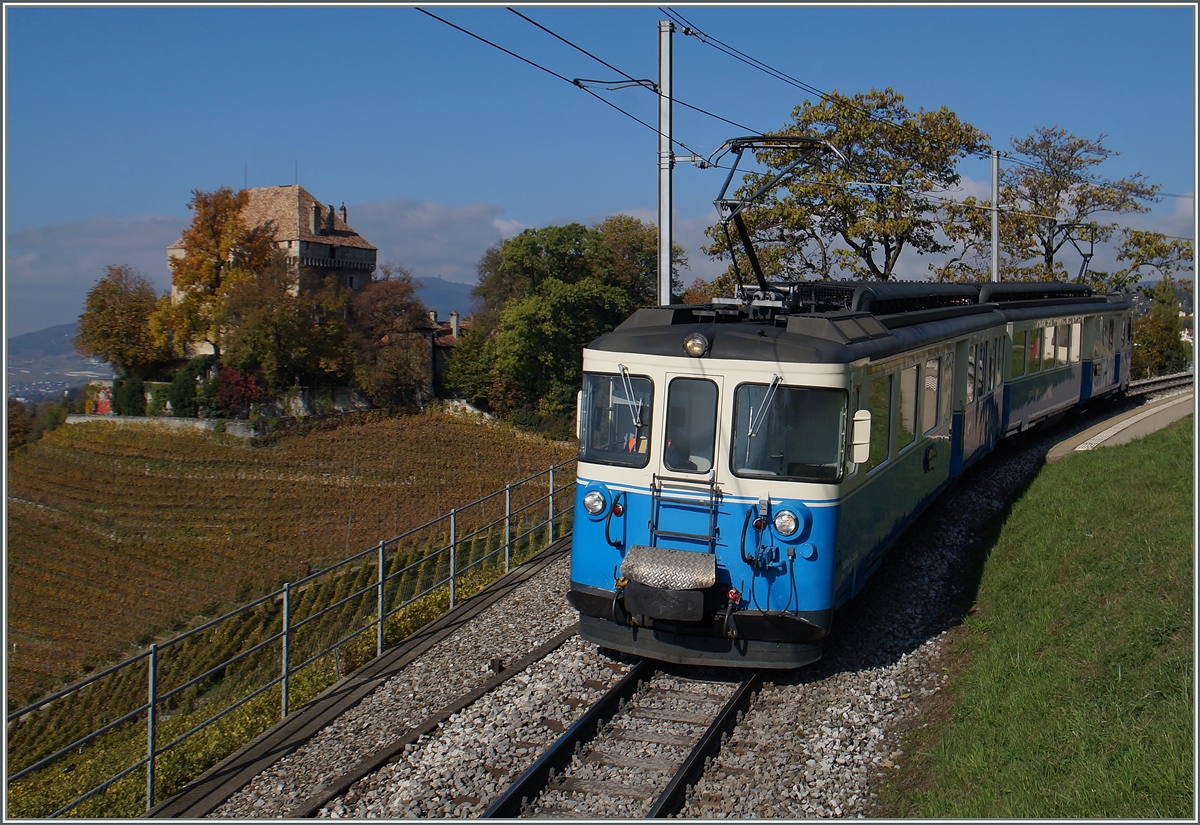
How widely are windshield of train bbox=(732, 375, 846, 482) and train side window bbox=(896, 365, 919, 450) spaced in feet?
7.28

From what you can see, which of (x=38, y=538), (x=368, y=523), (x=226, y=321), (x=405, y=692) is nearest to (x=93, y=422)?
(x=226, y=321)

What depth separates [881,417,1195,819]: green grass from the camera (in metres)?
5.77

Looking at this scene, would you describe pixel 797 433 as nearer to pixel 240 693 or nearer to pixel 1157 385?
pixel 240 693

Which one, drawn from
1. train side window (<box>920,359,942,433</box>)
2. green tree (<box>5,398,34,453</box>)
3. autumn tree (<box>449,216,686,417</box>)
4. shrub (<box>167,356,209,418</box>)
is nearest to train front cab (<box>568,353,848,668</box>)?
train side window (<box>920,359,942,433</box>)

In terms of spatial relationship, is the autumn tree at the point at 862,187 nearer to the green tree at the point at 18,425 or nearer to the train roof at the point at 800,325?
the train roof at the point at 800,325

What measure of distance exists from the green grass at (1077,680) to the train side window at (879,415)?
6.31ft

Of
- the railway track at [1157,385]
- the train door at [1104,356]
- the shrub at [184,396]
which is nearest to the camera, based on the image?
the train door at [1104,356]

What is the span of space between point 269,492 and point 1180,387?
53513 mm

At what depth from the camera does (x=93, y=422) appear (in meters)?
78.6

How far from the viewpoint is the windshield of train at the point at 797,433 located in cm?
816

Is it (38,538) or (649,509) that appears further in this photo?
(38,538)

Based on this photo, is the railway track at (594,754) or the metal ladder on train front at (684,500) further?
the metal ladder on train front at (684,500)

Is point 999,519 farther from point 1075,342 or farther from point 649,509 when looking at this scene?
point 1075,342

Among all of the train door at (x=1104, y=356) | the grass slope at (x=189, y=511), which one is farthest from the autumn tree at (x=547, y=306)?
the train door at (x=1104, y=356)
